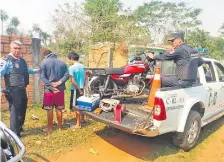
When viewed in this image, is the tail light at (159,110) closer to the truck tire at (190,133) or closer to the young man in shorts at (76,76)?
the truck tire at (190,133)

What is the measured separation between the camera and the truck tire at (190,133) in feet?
13.8

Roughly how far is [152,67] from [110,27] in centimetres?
479

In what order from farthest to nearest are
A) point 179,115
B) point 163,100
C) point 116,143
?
point 116,143, point 179,115, point 163,100

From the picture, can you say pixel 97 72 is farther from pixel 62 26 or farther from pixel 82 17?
pixel 62 26

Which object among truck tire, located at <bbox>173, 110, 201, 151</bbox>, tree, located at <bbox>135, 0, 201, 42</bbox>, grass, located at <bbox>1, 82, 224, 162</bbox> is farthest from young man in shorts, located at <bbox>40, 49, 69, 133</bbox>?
tree, located at <bbox>135, 0, 201, 42</bbox>

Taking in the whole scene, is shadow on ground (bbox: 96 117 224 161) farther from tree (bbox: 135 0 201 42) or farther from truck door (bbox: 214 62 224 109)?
tree (bbox: 135 0 201 42)

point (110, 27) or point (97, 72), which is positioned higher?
point (110, 27)

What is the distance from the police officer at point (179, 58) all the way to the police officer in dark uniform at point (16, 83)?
8.11 feet

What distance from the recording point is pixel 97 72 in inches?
191

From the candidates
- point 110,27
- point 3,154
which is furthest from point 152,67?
point 110,27

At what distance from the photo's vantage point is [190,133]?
440cm

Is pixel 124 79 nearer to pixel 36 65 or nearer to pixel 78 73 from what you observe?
pixel 78 73

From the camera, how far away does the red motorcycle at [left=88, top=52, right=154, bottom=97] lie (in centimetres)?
500

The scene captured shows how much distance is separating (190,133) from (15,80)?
3269mm
